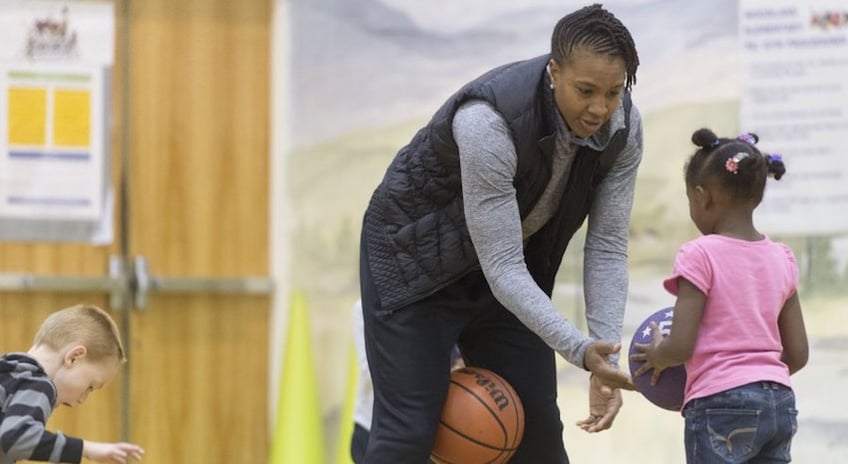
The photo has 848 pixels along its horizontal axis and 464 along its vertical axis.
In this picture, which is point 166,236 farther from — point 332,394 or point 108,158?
point 332,394

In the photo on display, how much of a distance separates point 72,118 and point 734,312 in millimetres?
4050

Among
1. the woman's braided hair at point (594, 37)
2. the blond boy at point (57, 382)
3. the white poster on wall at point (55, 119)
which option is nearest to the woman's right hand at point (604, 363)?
the woman's braided hair at point (594, 37)

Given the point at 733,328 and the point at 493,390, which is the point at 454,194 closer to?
the point at 493,390

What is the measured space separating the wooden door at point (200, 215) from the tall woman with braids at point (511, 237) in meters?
3.13

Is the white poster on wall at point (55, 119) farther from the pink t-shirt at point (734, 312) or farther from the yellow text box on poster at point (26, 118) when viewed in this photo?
the pink t-shirt at point (734, 312)

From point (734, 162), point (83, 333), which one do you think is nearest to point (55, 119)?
point (83, 333)

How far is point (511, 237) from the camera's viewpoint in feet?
10.8

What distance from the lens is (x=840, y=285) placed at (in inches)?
218

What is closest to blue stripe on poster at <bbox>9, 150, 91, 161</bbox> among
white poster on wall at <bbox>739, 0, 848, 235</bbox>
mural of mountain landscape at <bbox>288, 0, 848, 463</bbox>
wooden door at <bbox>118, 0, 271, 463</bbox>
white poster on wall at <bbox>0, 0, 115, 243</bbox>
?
white poster on wall at <bbox>0, 0, 115, 243</bbox>

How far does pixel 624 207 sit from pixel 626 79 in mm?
379

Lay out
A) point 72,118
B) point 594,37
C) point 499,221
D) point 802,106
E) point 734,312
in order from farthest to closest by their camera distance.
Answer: point 72,118, point 802,106, point 734,312, point 499,221, point 594,37

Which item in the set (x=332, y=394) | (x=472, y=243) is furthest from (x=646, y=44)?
(x=472, y=243)

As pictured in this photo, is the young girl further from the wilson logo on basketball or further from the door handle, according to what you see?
the door handle

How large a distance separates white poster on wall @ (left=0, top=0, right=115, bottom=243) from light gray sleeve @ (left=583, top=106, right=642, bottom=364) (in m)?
3.56
